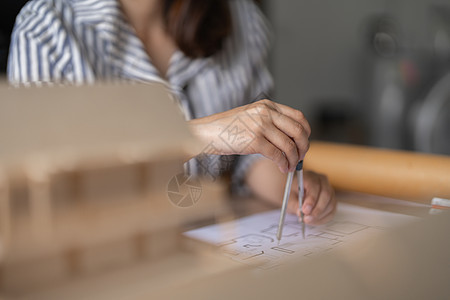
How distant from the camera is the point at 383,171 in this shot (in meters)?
0.42

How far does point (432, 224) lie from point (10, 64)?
27 cm

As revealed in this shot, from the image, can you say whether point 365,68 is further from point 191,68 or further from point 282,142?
point 282,142

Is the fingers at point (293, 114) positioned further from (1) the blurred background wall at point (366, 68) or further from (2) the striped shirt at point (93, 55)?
(1) the blurred background wall at point (366, 68)

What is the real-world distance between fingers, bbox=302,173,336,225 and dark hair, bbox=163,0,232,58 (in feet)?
0.53

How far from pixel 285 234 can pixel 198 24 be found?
0.31 metres

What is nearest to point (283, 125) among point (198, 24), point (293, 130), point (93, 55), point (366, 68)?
point (293, 130)

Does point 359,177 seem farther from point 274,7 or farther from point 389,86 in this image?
point 389,86

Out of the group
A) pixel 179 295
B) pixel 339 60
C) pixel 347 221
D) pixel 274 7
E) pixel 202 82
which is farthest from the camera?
pixel 339 60

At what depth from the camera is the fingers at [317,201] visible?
0.27 m

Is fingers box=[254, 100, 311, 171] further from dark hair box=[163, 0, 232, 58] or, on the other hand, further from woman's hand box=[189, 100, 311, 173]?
dark hair box=[163, 0, 232, 58]

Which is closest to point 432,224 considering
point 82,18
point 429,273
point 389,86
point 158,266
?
point 429,273

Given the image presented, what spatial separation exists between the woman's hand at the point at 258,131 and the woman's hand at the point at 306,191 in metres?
0.03

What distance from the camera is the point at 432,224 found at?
0.74 ft

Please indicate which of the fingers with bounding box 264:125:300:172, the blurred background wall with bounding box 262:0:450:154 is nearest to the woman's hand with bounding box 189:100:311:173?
the fingers with bounding box 264:125:300:172
